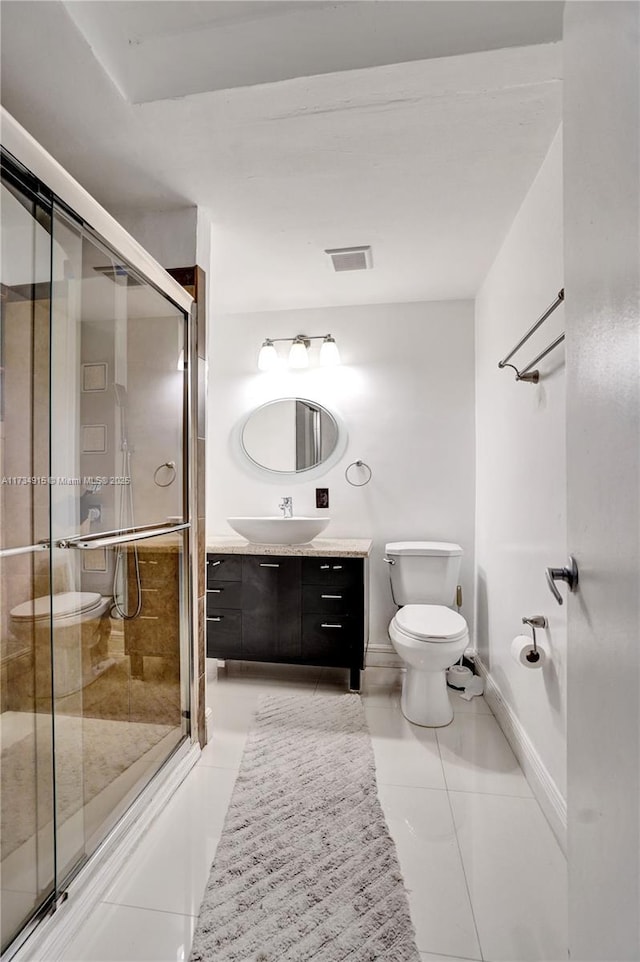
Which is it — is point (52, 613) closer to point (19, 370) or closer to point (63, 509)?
point (63, 509)

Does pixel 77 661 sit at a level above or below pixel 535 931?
above

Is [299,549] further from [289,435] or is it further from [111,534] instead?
[111,534]

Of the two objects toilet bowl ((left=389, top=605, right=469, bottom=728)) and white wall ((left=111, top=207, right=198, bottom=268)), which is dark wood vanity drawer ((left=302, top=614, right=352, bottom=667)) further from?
white wall ((left=111, top=207, right=198, bottom=268))

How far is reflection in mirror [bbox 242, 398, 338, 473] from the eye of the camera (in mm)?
3111

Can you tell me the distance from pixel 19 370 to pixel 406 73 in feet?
4.34

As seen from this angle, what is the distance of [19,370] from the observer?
1.21 m

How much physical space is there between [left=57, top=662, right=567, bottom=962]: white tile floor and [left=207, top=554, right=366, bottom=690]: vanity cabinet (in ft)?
1.41

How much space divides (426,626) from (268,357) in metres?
1.89

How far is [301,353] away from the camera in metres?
3.03

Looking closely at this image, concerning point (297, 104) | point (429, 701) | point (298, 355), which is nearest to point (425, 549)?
point (429, 701)

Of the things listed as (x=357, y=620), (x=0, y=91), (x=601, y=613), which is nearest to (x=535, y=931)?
(x=601, y=613)

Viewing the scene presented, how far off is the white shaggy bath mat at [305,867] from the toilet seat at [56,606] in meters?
0.86

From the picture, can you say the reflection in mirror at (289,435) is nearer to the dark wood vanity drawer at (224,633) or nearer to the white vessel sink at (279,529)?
the white vessel sink at (279,529)

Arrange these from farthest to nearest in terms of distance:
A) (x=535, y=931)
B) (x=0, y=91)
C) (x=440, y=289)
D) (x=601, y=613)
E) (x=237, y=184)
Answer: (x=440, y=289), (x=237, y=184), (x=0, y=91), (x=535, y=931), (x=601, y=613)
